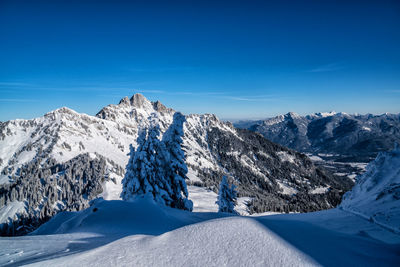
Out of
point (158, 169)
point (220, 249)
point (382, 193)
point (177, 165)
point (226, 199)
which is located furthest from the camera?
point (226, 199)

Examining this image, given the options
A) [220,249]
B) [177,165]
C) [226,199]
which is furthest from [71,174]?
[220,249]

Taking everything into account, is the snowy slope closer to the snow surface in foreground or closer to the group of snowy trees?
the snow surface in foreground

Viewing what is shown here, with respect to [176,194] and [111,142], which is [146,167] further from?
[111,142]

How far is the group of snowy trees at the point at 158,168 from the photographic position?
19719 millimetres

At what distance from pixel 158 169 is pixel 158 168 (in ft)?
0.36

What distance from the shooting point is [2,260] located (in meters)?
4.43

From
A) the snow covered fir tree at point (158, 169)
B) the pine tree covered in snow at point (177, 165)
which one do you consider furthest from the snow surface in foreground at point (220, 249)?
the pine tree covered in snow at point (177, 165)

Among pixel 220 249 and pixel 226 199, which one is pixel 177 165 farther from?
pixel 220 249

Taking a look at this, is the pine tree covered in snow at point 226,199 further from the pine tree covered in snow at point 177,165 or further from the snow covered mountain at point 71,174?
the snow covered mountain at point 71,174

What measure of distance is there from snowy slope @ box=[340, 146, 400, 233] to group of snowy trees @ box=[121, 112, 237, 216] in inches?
607

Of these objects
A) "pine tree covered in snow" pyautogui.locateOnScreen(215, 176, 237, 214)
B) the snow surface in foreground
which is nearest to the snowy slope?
the snow surface in foreground

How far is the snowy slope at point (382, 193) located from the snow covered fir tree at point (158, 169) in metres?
15.4

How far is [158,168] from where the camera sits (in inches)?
828

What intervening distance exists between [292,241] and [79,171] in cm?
11196
